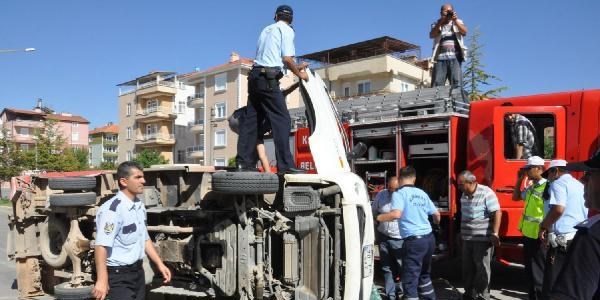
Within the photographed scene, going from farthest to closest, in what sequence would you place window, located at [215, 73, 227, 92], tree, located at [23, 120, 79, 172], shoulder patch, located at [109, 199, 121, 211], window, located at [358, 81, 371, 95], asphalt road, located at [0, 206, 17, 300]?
window, located at [215, 73, 227, 92] → window, located at [358, 81, 371, 95] → tree, located at [23, 120, 79, 172] → asphalt road, located at [0, 206, 17, 300] → shoulder patch, located at [109, 199, 121, 211]

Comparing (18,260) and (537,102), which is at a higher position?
(537,102)

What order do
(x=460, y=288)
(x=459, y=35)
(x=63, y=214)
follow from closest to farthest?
1. (x=63, y=214)
2. (x=460, y=288)
3. (x=459, y=35)

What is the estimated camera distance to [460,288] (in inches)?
292

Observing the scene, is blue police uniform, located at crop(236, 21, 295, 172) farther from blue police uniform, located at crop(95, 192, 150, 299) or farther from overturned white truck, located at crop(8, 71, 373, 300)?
blue police uniform, located at crop(95, 192, 150, 299)

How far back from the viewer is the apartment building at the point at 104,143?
74.9 m

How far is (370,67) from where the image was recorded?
36500 mm

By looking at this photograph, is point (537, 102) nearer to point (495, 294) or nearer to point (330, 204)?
point (495, 294)

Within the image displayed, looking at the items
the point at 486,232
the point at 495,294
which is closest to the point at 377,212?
the point at 486,232

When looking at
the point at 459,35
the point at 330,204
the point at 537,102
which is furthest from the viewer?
the point at 459,35

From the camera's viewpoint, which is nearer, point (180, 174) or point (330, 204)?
point (330, 204)

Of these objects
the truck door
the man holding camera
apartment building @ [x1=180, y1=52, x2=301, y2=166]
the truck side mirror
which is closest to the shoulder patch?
the truck side mirror

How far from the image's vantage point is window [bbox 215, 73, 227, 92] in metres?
45.7

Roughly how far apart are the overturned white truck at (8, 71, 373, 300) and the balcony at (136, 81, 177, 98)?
48.8m

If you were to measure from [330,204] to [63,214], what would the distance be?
3.09 m
